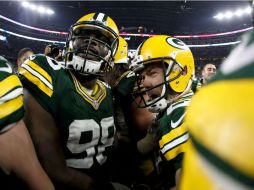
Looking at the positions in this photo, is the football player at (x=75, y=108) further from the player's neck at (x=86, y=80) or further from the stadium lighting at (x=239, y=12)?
the stadium lighting at (x=239, y=12)

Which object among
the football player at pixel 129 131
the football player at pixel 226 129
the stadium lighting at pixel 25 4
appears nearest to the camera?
the football player at pixel 226 129

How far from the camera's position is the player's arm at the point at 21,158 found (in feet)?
3.48

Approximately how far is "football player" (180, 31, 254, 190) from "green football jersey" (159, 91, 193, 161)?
897mm

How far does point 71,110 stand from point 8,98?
1.82ft

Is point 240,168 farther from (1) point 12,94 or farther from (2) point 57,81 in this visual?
(2) point 57,81

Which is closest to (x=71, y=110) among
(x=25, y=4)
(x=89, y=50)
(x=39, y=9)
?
(x=89, y=50)

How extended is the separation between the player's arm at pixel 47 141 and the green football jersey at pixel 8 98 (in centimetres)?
35

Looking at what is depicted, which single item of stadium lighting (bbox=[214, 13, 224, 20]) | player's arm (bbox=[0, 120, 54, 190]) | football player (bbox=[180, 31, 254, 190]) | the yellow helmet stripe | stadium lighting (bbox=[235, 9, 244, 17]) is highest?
stadium lighting (bbox=[235, 9, 244, 17])

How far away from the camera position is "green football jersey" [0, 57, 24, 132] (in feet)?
3.37

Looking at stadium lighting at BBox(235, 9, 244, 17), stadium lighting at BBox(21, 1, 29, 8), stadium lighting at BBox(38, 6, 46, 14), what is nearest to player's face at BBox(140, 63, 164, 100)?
stadium lighting at BBox(21, 1, 29, 8)

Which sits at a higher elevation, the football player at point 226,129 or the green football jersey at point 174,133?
the football player at point 226,129

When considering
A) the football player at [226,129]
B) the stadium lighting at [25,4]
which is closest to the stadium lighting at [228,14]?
the stadium lighting at [25,4]

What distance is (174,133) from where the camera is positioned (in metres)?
1.34

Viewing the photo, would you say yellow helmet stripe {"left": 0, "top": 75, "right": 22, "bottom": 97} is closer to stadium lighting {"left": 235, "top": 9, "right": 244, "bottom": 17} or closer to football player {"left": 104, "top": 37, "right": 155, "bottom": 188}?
football player {"left": 104, "top": 37, "right": 155, "bottom": 188}
